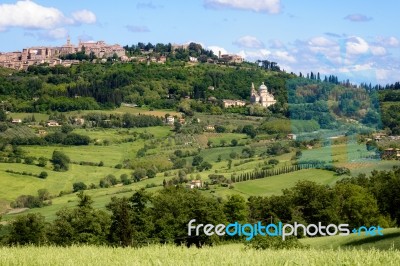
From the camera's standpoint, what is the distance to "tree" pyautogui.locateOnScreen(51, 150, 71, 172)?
368 feet

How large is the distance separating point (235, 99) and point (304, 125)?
475 ft

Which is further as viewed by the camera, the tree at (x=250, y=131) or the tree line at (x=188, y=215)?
the tree at (x=250, y=131)

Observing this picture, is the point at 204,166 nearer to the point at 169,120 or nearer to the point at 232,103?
the point at 169,120

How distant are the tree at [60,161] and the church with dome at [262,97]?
78.4m

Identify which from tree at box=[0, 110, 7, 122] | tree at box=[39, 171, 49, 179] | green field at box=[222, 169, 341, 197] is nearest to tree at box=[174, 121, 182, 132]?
tree at box=[0, 110, 7, 122]

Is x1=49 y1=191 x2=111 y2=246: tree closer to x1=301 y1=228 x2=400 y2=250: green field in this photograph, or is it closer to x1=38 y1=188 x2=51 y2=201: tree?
x1=301 y1=228 x2=400 y2=250: green field

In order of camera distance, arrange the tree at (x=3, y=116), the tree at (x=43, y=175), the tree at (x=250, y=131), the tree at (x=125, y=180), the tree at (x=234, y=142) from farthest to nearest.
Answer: the tree at (x=3, y=116) → the tree at (x=250, y=131) → the tree at (x=234, y=142) → the tree at (x=125, y=180) → the tree at (x=43, y=175)

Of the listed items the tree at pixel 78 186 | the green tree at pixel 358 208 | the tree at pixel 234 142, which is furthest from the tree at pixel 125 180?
the green tree at pixel 358 208

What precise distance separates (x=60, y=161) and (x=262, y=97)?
85573mm

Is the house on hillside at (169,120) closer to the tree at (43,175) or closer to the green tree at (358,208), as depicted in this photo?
the tree at (43,175)

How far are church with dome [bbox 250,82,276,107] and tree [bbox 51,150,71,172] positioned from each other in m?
78.4

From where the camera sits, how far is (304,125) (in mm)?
55344

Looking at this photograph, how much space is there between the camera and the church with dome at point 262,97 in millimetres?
184875

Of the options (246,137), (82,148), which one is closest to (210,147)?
(246,137)
